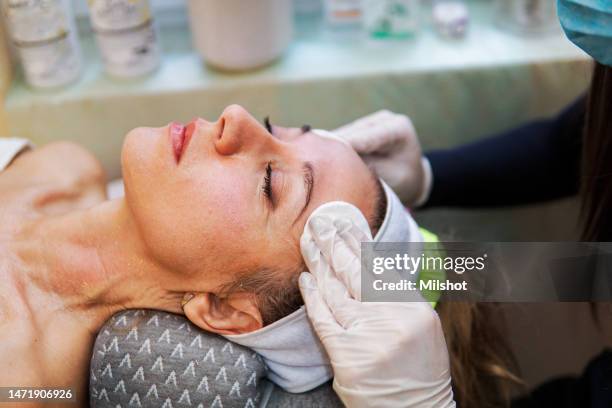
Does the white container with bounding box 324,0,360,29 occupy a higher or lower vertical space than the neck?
higher

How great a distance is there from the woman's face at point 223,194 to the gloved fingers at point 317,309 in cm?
5

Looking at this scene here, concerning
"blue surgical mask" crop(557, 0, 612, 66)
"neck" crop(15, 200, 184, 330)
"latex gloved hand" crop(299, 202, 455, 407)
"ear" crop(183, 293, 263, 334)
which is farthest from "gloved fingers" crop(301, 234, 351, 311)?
"blue surgical mask" crop(557, 0, 612, 66)

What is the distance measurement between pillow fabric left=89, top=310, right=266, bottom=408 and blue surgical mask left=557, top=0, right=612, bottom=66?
670mm

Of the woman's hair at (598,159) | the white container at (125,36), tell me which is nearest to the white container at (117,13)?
the white container at (125,36)

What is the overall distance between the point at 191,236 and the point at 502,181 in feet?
2.52

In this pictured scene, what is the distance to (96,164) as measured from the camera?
→ 1.35 metres

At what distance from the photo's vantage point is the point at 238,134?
1.04 m

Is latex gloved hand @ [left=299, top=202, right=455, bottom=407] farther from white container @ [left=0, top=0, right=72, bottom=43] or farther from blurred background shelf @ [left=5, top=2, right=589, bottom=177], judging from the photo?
white container @ [left=0, top=0, right=72, bottom=43]

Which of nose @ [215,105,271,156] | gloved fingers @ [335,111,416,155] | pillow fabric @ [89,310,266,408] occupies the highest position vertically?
nose @ [215,105,271,156]

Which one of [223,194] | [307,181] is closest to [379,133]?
[307,181]

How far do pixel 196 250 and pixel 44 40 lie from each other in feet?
2.14

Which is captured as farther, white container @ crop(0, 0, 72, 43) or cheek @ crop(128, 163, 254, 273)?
white container @ crop(0, 0, 72, 43)

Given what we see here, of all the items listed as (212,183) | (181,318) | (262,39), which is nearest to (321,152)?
(212,183)

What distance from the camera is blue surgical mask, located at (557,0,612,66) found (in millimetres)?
921
